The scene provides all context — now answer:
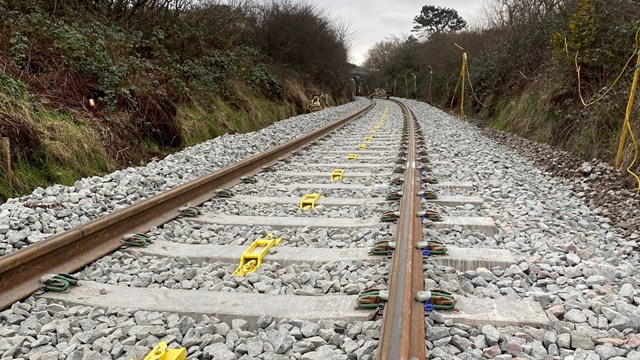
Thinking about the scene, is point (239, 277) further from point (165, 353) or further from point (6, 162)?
point (6, 162)

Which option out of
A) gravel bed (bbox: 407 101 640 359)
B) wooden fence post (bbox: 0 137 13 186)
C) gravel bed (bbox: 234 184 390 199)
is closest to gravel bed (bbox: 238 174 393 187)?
gravel bed (bbox: 234 184 390 199)

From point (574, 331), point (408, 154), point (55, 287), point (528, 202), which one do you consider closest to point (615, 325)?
point (574, 331)

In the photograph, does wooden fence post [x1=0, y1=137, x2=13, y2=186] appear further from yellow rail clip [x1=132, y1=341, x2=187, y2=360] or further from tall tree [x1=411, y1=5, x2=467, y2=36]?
tall tree [x1=411, y1=5, x2=467, y2=36]

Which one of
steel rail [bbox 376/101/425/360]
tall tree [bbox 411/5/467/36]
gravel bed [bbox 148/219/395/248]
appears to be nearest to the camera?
→ steel rail [bbox 376/101/425/360]

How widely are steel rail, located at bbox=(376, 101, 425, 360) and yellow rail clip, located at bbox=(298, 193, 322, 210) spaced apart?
37.3 inches

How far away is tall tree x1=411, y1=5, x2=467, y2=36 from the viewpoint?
205ft

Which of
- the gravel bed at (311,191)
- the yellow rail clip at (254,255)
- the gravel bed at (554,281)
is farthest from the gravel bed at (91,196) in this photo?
the gravel bed at (554,281)

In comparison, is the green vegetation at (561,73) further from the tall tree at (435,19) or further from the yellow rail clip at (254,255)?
the tall tree at (435,19)

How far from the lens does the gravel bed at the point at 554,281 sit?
2.12m

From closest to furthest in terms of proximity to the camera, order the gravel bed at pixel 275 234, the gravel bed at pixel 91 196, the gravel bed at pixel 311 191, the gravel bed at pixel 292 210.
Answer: the gravel bed at pixel 275 234 < the gravel bed at pixel 91 196 < the gravel bed at pixel 292 210 < the gravel bed at pixel 311 191

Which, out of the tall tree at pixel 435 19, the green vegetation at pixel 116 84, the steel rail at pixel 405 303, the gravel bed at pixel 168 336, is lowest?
the gravel bed at pixel 168 336

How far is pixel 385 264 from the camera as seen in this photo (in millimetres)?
2955

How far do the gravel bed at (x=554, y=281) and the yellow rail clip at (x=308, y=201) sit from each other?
121cm

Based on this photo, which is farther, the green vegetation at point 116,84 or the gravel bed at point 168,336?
the green vegetation at point 116,84
